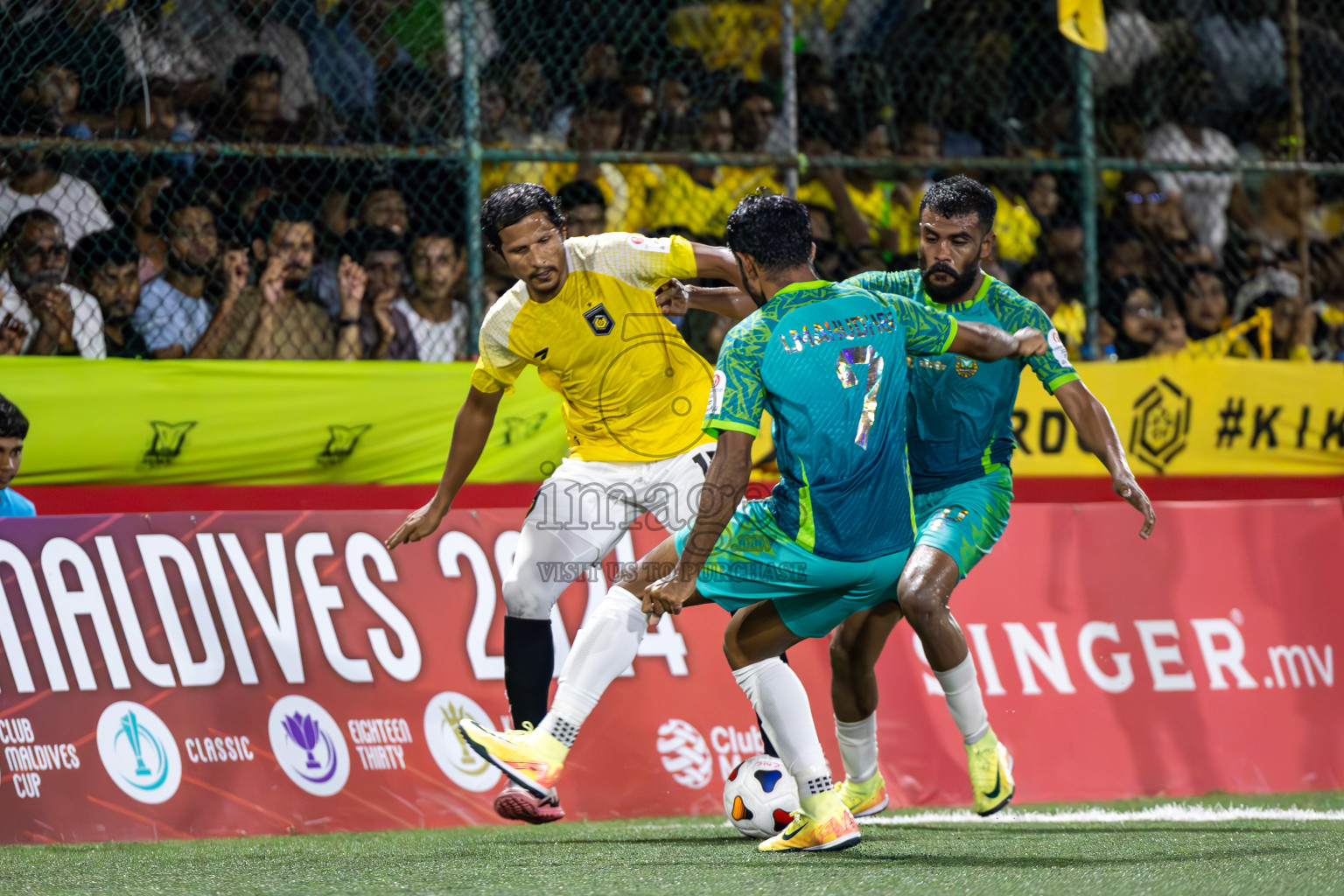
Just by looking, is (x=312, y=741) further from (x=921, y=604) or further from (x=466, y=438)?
(x=921, y=604)

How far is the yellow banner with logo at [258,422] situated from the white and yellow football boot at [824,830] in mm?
3059

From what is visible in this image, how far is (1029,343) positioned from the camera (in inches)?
182

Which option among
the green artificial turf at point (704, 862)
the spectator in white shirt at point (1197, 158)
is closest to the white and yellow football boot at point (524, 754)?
the green artificial turf at point (704, 862)

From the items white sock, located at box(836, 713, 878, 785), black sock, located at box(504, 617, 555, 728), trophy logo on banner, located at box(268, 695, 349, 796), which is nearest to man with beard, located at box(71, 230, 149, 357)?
trophy logo on banner, located at box(268, 695, 349, 796)

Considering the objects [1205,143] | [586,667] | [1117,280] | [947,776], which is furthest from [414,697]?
[1205,143]

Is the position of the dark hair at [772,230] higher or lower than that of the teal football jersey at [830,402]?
higher

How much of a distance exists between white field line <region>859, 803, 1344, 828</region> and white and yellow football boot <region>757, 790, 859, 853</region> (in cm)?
105

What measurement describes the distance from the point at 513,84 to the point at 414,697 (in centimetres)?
344

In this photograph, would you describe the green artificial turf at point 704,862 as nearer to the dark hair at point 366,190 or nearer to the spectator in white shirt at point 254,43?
the dark hair at point 366,190

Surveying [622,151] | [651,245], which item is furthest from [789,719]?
[622,151]

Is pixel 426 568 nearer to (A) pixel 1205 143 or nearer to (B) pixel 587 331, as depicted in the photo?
(B) pixel 587 331

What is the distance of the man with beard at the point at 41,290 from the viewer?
670 centimetres

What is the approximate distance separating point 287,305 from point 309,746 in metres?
2.34

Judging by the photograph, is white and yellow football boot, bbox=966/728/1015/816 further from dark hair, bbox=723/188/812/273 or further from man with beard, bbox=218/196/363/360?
man with beard, bbox=218/196/363/360
